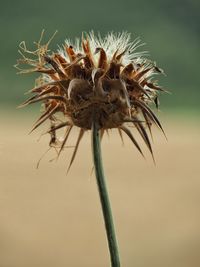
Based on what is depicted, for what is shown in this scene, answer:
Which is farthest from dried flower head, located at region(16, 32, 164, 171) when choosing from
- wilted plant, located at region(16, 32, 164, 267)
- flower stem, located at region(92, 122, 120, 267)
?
flower stem, located at region(92, 122, 120, 267)

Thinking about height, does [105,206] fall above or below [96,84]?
below

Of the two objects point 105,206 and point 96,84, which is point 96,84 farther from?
point 105,206

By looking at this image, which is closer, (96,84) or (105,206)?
(105,206)

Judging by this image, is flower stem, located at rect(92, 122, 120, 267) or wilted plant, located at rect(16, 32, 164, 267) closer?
flower stem, located at rect(92, 122, 120, 267)

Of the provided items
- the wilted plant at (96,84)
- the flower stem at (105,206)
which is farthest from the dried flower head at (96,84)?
the flower stem at (105,206)

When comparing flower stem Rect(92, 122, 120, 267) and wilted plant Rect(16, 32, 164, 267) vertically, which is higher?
wilted plant Rect(16, 32, 164, 267)

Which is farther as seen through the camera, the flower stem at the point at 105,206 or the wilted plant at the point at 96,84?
the wilted plant at the point at 96,84

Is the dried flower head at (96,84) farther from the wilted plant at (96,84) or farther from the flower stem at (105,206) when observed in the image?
the flower stem at (105,206)

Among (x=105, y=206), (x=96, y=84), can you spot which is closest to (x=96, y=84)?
(x=96, y=84)

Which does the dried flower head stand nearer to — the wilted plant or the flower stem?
the wilted plant

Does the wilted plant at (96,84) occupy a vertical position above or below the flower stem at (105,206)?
above
